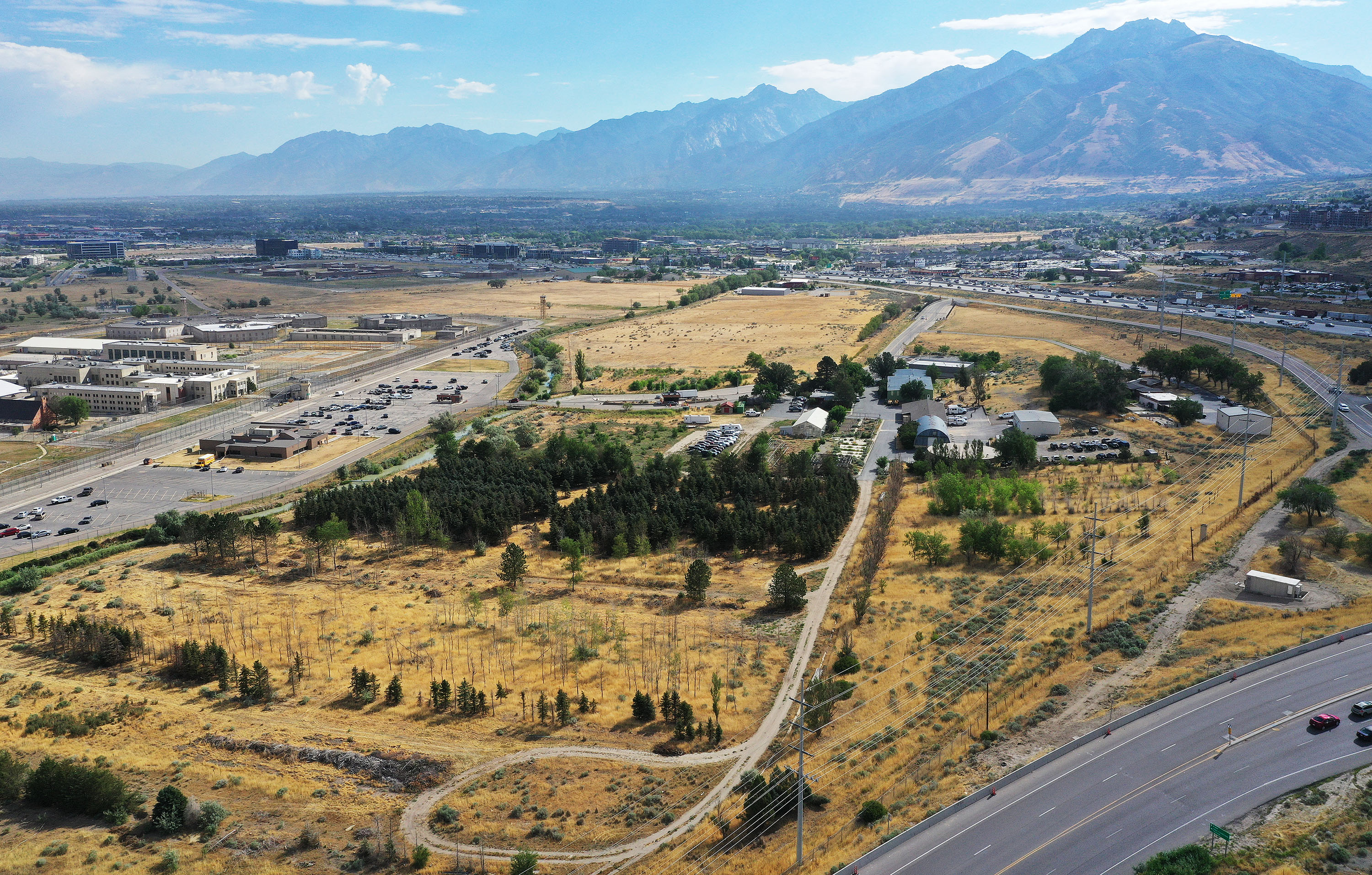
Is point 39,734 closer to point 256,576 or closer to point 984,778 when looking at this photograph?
point 256,576

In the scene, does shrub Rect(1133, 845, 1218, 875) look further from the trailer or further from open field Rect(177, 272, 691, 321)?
open field Rect(177, 272, 691, 321)

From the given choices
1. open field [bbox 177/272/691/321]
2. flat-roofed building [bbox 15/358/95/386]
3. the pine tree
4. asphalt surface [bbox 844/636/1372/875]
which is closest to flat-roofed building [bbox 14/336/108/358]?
flat-roofed building [bbox 15/358/95/386]

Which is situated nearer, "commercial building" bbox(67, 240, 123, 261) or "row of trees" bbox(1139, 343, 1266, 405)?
"row of trees" bbox(1139, 343, 1266, 405)

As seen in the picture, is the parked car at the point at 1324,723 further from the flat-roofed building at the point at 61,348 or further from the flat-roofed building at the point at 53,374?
the flat-roofed building at the point at 61,348

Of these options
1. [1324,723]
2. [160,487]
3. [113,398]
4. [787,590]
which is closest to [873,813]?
[1324,723]

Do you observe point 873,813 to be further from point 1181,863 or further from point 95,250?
point 95,250

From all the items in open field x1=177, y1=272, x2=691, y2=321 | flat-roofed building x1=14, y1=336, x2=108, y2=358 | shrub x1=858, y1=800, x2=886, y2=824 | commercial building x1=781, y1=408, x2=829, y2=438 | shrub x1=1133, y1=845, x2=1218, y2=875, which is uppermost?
open field x1=177, y1=272, x2=691, y2=321

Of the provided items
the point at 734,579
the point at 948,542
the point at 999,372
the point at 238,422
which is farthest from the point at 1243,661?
the point at 238,422
